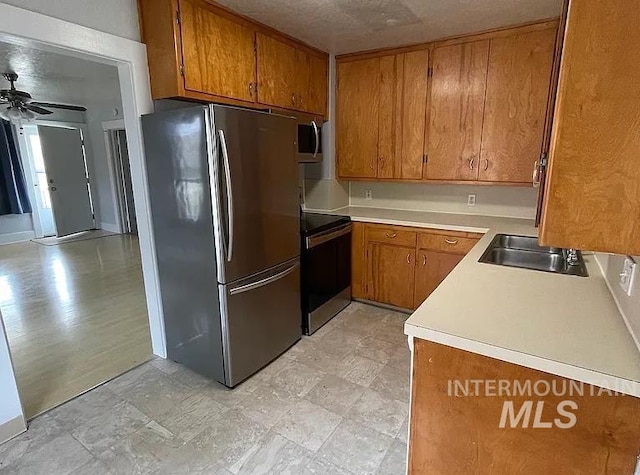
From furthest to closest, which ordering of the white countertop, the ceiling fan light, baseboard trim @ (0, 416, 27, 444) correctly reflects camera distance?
the ceiling fan light
baseboard trim @ (0, 416, 27, 444)
the white countertop

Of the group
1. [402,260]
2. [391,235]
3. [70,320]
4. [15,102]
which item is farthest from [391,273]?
[15,102]

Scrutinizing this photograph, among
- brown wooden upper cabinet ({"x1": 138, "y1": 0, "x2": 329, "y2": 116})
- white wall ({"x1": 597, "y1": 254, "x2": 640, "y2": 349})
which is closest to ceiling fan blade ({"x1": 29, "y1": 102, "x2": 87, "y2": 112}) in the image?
brown wooden upper cabinet ({"x1": 138, "y1": 0, "x2": 329, "y2": 116})

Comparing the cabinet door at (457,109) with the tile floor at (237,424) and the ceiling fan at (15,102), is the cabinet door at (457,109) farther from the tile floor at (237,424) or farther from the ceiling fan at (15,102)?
the ceiling fan at (15,102)

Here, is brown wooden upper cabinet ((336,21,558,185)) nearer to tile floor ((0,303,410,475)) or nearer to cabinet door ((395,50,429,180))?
cabinet door ((395,50,429,180))

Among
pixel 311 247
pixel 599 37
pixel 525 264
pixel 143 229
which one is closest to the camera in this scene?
pixel 599 37

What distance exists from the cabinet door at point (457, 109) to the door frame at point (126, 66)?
2.25 m

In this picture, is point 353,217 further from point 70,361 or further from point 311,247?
point 70,361

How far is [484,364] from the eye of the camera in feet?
3.52

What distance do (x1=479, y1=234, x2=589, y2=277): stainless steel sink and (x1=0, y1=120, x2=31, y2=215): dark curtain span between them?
7500mm

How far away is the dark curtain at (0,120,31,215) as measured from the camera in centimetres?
593

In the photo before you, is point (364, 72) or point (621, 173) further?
point (364, 72)

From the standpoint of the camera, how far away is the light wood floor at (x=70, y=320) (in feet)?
7.62

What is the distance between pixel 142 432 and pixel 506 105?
3.30m

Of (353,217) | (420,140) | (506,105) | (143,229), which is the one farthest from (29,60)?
(506,105)
